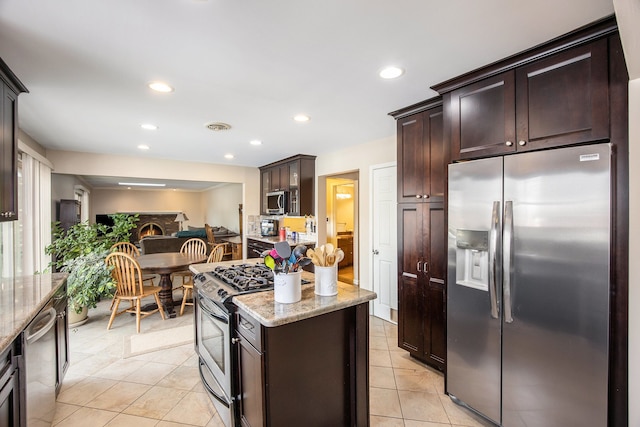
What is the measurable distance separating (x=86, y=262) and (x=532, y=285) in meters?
4.10

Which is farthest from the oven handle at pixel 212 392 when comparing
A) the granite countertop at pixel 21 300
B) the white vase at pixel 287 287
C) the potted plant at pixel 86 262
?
the potted plant at pixel 86 262

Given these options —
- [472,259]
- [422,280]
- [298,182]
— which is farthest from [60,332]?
[298,182]

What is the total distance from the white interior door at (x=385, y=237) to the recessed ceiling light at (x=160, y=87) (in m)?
2.39

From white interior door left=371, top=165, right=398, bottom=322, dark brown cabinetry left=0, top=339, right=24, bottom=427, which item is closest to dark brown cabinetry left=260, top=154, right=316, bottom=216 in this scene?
white interior door left=371, top=165, right=398, bottom=322

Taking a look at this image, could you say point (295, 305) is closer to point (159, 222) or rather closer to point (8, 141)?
point (8, 141)

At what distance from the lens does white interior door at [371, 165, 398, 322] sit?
3604 mm

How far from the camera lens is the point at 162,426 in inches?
77.9

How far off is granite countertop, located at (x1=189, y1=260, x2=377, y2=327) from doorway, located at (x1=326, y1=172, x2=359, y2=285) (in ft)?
12.5

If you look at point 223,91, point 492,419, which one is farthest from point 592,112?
point 223,91

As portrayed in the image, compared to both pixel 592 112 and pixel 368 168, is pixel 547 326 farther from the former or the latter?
pixel 368 168

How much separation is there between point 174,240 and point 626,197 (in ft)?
23.1

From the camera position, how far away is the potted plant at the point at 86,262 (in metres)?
3.20

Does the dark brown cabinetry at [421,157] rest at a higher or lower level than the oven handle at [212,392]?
higher

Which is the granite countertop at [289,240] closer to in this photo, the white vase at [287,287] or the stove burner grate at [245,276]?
the stove burner grate at [245,276]
